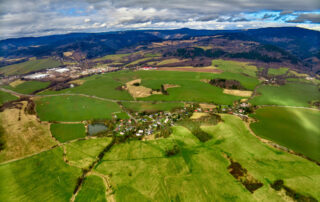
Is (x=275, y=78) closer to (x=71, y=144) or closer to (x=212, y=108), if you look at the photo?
(x=212, y=108)

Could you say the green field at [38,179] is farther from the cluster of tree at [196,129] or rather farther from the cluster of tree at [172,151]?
the cluster of tree at [196,129]

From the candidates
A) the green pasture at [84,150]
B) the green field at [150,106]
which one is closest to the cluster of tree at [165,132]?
the green pasture at [84,150]

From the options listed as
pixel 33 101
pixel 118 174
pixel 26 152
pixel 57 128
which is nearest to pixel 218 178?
pixel 118 174

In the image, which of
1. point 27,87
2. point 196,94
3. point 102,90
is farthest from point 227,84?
point 27,87

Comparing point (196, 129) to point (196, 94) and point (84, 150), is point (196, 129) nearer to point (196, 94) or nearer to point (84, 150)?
point (84, 150)

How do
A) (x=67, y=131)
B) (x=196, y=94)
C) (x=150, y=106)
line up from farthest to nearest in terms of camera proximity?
1. (x=196, y=94)
2. (x=150, y=106)
3. (x=67, y=131)

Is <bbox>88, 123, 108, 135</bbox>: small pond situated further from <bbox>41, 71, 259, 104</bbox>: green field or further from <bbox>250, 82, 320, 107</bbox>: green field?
<bbox>250, 82, 320, 107</bbox>: green field

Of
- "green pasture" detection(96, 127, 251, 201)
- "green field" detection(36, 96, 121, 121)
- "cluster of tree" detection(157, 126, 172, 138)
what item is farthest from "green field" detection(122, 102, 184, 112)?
"green pasture" detection(96, 127, 251, 201)
